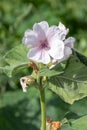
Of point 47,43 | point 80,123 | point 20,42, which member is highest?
point 20,42

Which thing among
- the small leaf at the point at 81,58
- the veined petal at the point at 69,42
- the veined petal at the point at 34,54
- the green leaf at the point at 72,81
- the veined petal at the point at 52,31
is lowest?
the green leaf at the point at 72,81

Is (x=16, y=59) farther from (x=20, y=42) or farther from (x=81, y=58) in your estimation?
(x=20, y=42)

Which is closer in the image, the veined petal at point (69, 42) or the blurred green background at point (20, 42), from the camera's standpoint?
the veined petal at point (69, 42)

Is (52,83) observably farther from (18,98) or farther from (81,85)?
(18,98)

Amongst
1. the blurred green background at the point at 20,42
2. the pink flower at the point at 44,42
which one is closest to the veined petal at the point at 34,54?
the pink flower at the point at 44,42

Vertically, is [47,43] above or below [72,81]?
above

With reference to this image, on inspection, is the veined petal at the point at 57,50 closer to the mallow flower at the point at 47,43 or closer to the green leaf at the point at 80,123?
the mallow flower at the point at 47,43

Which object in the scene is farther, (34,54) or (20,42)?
(20,42)

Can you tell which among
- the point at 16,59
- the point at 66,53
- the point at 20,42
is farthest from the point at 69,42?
the point at 20,42
